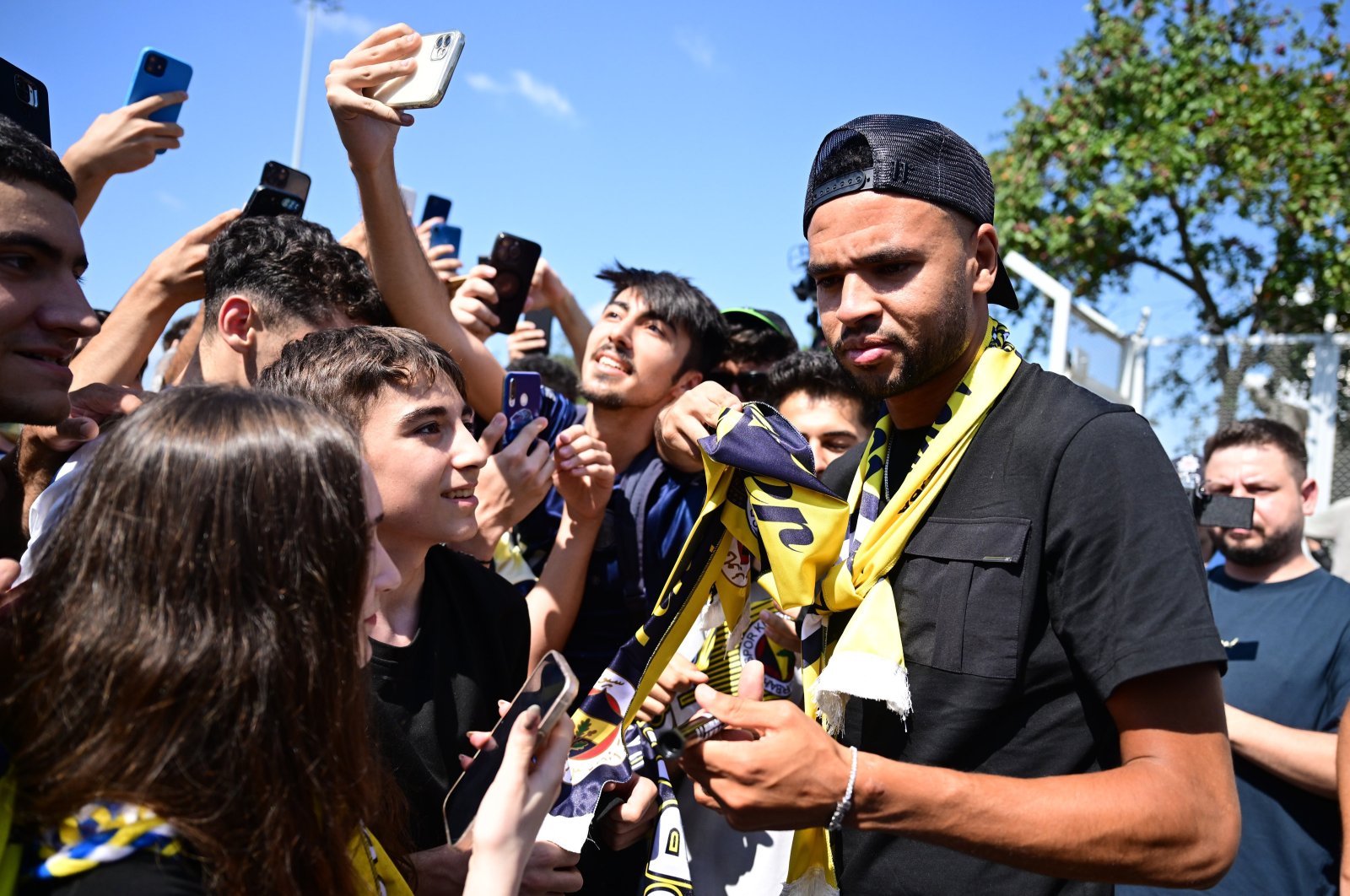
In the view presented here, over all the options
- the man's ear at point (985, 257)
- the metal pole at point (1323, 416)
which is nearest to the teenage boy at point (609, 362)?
the man's ear at point (985, 257)

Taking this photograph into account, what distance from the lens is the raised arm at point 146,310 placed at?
3.04 meters

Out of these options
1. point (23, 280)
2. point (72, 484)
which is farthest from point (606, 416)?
point (72, 484)

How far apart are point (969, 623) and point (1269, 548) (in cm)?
267

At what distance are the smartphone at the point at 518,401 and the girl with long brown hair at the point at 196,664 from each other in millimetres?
1423

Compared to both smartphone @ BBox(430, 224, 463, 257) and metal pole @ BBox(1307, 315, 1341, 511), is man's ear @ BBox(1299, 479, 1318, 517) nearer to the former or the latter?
metal pole @ BBox(1307, 315, 1341, 511)

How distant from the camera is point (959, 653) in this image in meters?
1.90

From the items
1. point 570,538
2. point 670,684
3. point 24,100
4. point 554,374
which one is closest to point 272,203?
point 24,100

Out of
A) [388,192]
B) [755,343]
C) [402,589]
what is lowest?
[402,589]

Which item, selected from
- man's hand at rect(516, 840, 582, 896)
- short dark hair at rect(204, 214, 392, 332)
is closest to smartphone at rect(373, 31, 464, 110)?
short dark hair at rect(204, 214, 392, 332)

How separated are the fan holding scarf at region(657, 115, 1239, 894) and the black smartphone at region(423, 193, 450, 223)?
7.66ft

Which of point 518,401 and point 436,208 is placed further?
point 436,208

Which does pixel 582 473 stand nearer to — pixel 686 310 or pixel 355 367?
pixel 355 367

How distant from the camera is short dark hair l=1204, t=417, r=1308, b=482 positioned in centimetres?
424

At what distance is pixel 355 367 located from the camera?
2295mm
